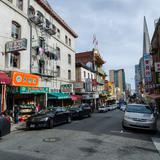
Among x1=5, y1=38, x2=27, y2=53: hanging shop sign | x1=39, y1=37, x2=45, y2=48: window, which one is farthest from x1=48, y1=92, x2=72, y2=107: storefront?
x1=5, y1=38, x2=27, y2=53: hanging shop sign

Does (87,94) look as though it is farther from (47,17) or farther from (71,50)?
(47,17)

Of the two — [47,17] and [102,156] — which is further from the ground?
[47,17]

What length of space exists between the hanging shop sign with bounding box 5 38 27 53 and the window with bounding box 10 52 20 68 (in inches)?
54.2

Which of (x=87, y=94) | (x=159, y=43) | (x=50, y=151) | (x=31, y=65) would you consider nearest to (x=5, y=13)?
(x=31, y=65)

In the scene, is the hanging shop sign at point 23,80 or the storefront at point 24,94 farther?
the storefront at point 24,94

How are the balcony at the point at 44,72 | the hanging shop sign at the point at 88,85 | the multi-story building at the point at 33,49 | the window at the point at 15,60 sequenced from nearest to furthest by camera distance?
the multi-story building at the point at 33,49 → the window at the point at 15,60 → the balcony at the point at 44,72 → the hanging shop sign at the point at 88,85

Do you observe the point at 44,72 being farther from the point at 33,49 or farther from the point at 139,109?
the point at 139,109

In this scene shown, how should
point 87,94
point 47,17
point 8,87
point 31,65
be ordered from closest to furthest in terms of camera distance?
point 8,87 < point 31,65 < point 47,17 < point 87,94

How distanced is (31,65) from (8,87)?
4.70 m

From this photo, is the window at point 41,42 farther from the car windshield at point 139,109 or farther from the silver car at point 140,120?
the silver car at point 140,120

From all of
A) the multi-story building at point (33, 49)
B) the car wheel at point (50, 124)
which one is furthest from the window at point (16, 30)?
the car wheel at point (50, 124)

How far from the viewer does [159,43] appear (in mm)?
27766

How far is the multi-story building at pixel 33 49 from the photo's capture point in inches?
656

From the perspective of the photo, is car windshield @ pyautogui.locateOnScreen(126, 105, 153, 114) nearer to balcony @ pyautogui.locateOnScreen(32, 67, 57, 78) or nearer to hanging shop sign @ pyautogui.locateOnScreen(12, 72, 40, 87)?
hanging shop sign @ pyautogui.locateOnScreen(12, 72, 40, 87)
